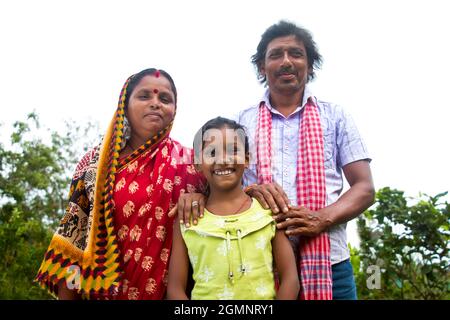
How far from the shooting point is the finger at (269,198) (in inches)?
99.6

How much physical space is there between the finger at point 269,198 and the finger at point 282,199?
0.08 feet

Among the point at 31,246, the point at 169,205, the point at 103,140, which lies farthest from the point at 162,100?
the point at 31,246

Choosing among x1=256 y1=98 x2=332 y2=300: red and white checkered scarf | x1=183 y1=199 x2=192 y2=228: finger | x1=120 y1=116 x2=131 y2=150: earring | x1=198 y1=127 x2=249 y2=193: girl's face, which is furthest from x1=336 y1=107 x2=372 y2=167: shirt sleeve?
x1=120 y1=116 x2=131 y2=150: earring

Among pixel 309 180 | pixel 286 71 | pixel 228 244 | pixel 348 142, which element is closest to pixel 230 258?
pixel 228 244

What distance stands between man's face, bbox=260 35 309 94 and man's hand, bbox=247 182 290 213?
24.6 inches

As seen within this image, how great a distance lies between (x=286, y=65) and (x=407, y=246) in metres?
3.27

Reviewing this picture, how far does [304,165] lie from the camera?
109 inches

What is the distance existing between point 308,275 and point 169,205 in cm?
83

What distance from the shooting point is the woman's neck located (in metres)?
2.57

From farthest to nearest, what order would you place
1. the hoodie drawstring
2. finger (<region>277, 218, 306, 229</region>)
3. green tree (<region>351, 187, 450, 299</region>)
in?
1. green tree (<region>351, 187, 450, 299</region>)
2. finger (<region>277, 218, 306, 229</region>)
3. the hoodie drawstring

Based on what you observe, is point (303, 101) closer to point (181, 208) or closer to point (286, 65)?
point (286, 65)

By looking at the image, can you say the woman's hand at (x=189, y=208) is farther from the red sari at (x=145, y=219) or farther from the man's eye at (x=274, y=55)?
the man's eye at (x=274, y=55)

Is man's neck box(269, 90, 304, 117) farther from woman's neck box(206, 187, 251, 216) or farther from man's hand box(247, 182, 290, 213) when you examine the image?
woman's neck box(206, 187, 251, 216)
